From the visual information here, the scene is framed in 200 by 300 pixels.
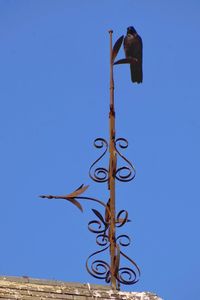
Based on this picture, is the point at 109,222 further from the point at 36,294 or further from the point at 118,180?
the point at 36,294

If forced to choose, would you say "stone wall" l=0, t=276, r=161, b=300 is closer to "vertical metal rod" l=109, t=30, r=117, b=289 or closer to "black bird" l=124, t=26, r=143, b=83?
"vertical metal rod" l=109, t=30, r=117, b=289

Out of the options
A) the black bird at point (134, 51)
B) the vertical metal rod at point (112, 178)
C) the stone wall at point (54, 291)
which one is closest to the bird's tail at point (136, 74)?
the black bird at point (134, 51)

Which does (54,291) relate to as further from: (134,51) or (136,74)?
(134,51)

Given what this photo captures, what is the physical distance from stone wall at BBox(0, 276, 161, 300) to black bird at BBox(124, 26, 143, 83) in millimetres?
3366

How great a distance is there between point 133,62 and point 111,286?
3.57m

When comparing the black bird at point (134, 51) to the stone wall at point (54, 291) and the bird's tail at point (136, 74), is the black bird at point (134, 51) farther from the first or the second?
the stone wall at point (54, 291)

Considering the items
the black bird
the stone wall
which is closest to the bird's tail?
the black bird

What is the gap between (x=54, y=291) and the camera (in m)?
14.6

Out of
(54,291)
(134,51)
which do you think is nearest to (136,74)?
(134,51)

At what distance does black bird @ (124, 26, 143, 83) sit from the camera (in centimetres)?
1730

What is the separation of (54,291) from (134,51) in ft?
13.4

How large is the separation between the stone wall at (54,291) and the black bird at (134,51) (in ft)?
11.0

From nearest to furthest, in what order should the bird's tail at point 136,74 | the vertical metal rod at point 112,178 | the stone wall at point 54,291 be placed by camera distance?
the stone wall at point 54,291 → the vertical metal rod at point 112,178 → the bird's tail at point 136,74

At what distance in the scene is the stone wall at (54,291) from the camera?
1438 centimetres
